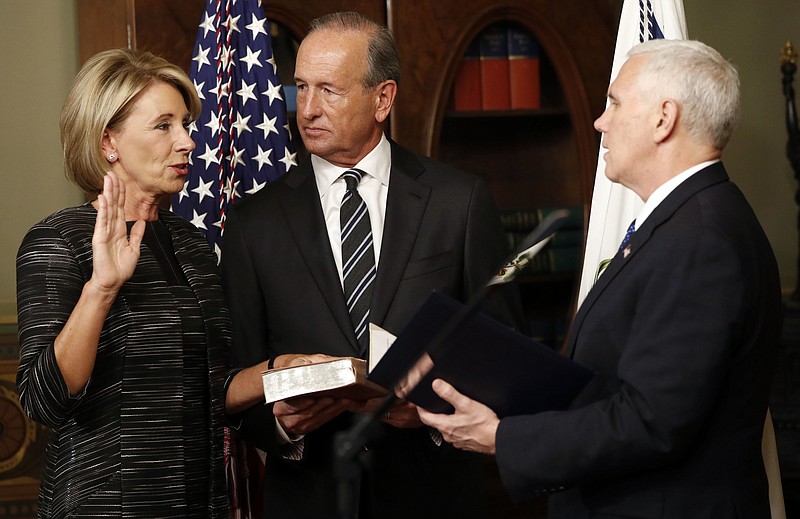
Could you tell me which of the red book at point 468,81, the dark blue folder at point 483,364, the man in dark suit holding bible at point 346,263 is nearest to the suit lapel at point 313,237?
the man in dark suit holding bible at point 346,263

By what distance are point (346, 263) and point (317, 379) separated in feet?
1.68

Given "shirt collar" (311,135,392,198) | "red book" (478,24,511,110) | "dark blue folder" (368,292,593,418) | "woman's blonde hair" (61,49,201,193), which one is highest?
"red book" (478,24,511,110)

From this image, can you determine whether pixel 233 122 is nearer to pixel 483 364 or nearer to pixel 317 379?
pixel 317 379

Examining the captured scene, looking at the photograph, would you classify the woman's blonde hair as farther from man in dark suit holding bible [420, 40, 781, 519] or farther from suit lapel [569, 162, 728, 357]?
suit lapel [569, 162, 728, 357]

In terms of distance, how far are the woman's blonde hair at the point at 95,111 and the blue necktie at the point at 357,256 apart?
58 cm

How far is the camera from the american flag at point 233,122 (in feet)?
9.72

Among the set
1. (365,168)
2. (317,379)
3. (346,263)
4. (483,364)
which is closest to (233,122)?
(365,168)

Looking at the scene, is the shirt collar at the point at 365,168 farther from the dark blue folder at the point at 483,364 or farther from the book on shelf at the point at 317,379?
the dark blue folder at the point at 483,364

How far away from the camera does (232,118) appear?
303cm

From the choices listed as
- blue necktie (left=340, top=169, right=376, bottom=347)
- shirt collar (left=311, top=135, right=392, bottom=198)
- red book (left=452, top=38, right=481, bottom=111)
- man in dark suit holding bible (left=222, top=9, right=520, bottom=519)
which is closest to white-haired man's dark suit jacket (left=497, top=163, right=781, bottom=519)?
man in dark suit holding bible (left=222, top=9, right=520, bottom=519)

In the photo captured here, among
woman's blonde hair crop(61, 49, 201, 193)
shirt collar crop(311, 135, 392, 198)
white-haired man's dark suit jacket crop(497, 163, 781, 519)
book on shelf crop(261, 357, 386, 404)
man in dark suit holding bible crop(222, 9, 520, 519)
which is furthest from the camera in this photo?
shirt collar crop(311, 135, 392, 198)

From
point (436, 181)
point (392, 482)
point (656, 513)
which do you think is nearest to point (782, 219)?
point (436, 181)

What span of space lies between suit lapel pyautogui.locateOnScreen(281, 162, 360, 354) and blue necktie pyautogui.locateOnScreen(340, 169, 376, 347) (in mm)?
32

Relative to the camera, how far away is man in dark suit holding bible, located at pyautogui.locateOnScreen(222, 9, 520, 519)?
2.33 metres
